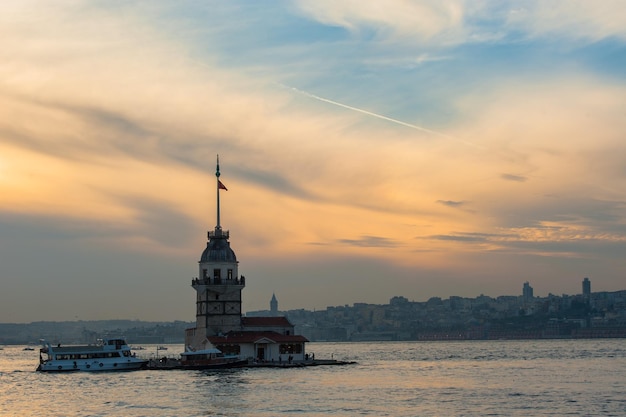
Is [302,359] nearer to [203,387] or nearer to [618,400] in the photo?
[203,387]

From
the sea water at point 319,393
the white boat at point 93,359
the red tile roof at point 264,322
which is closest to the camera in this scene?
the sea water at point 319,393

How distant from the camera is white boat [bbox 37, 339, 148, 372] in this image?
4707 inches

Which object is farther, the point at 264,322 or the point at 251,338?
the point at 264,322

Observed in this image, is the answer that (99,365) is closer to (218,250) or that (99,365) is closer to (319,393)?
(218,250)

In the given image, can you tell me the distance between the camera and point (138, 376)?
10838cm

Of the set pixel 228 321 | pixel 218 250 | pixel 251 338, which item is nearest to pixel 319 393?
pixel 251 338

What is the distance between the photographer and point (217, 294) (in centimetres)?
12225

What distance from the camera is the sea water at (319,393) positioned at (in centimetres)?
7125

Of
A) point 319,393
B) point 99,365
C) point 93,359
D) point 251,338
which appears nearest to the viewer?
point 319,393

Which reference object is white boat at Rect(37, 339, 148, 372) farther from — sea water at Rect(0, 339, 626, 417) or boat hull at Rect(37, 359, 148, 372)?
sea water at Rect(0, 339, 626, 417)

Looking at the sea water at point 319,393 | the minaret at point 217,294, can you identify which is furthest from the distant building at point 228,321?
the sea water at point 319,393

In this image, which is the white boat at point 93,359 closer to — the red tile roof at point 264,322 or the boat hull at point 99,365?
the boat hull at point 99,365

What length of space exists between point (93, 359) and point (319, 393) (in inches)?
1800

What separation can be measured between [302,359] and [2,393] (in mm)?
40301
